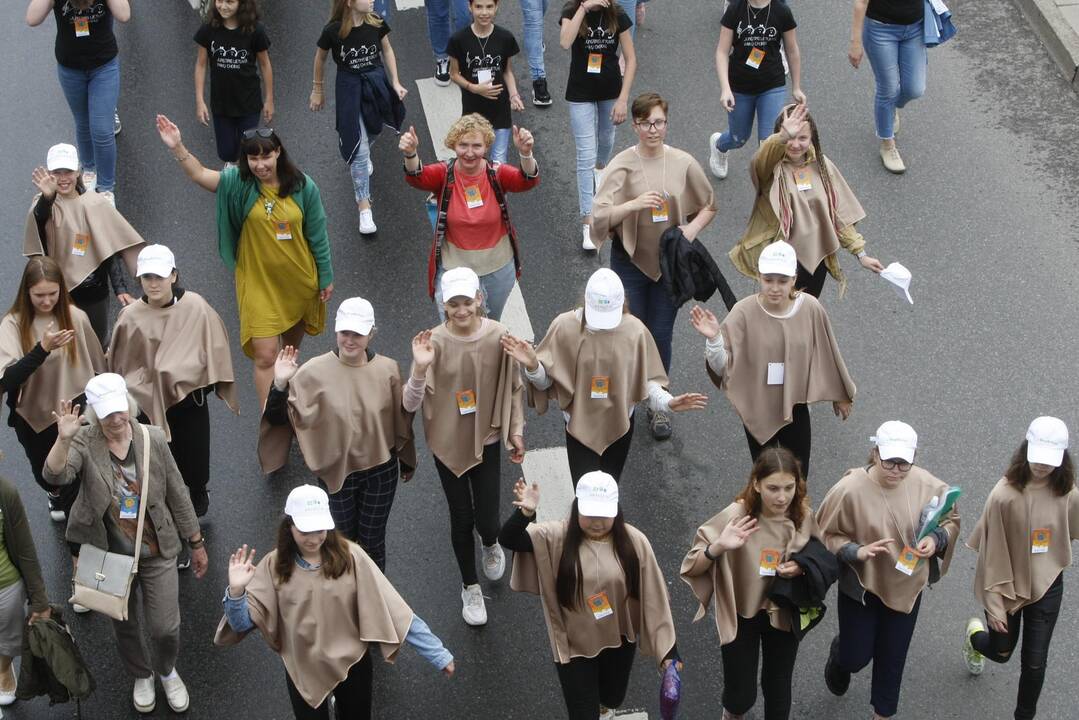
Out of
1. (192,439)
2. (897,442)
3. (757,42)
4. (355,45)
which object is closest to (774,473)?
(897,442)

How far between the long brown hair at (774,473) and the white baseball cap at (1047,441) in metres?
1.15

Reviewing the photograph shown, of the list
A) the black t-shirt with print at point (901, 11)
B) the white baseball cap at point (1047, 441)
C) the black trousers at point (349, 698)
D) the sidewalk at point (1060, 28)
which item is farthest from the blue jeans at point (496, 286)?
the sidewalk at point (1060, 28)

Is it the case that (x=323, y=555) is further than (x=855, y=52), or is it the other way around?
(x=855, y=52)

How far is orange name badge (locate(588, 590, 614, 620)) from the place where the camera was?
7.34m

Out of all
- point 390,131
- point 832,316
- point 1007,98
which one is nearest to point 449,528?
point 832,316

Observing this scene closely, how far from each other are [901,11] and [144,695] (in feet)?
25.2

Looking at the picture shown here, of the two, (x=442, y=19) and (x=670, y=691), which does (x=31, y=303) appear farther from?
(x=442, y=19)

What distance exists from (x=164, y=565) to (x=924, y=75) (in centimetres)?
735

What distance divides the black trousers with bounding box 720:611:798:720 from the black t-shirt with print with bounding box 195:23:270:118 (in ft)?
18.7

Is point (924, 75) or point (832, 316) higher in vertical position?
point (924, 75)

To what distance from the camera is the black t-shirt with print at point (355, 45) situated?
11211 mm

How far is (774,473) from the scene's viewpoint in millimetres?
7363

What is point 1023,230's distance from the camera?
38.2 ft

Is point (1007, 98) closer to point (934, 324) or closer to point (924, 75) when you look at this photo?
point (924, 75)
